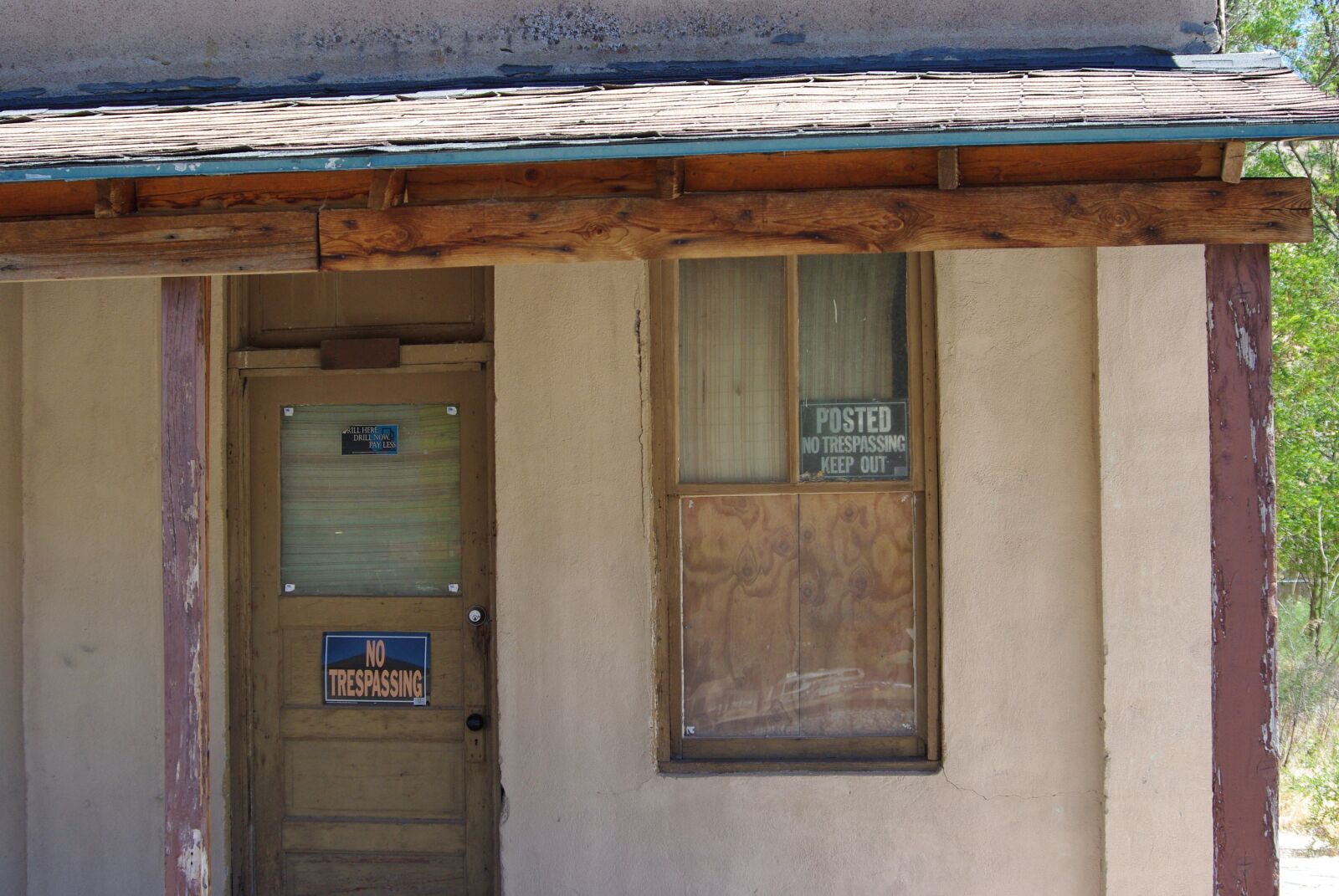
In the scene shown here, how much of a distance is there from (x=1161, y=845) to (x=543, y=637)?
240 centimetres

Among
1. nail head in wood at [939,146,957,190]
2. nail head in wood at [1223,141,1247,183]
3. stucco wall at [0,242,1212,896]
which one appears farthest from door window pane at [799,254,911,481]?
nail head in wood at [1223,141,1247,183]

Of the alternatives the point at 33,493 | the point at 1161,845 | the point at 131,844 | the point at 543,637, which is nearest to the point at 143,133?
the point at 33,493

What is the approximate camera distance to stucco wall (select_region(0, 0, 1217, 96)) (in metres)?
4.67

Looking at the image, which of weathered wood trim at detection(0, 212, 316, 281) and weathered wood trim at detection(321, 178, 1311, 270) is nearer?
weathered wood trim at detection(321, 178, 1311, 270)

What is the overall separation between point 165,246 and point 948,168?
2.38 m

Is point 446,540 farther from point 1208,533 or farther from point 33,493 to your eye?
point 1208,533

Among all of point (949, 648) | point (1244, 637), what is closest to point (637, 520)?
point (949, 648)

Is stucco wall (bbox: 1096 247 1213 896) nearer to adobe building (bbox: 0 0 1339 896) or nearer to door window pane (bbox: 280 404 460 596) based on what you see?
adobe building (bbox: 0 0 1339 896)

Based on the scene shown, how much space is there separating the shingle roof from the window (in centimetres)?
96

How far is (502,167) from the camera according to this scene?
3680 millimetres

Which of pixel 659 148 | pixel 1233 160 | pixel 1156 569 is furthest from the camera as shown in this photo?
pixel 1156 569

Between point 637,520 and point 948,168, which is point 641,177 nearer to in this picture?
point 948,168

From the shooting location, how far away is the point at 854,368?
15.6ft

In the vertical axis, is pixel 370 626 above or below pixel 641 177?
below
